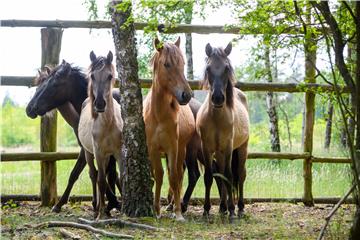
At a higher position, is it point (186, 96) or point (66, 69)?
point (66, 69)

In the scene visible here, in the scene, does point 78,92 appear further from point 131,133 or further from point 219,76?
point 219,76

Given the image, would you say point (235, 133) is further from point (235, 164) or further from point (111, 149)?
point (111, 149)

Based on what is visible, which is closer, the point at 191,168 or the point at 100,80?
the point at 100,80

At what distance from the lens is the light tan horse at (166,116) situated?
585cm

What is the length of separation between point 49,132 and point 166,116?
1863 mm

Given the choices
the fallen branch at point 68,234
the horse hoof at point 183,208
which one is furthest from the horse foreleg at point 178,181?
the fallen branch at point 68,234

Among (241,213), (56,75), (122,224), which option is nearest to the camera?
(122,224)

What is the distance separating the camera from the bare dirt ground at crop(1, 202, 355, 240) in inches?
189

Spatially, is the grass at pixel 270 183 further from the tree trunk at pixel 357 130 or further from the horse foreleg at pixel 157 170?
the tree trunk at pixel 357 130

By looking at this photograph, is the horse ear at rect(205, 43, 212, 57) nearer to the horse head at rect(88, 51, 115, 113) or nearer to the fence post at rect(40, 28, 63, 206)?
the horse head at rect(88, 51, 115, 113)

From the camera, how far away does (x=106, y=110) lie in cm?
588

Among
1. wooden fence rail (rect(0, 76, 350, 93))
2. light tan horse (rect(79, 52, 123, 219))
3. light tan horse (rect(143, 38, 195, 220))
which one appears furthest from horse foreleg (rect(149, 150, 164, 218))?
wooden fence rail (rect(0, 76, 350, 93))

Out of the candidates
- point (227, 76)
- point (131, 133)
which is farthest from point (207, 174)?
point (131, 133)

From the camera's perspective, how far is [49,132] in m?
7.09
